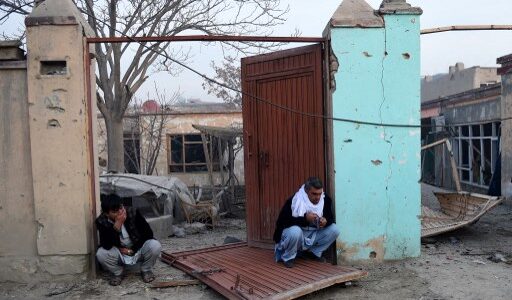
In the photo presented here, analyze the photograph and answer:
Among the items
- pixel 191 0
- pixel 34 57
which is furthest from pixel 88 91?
pixel 191 0

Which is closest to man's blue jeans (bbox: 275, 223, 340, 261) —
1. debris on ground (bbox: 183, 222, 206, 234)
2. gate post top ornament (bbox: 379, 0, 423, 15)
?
gate post top ornament (bbox: 379, 0, 423, 15)

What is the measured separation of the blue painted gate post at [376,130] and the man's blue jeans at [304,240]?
0.87ft

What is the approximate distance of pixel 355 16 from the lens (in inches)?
223

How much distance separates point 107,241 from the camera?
5.30 meters

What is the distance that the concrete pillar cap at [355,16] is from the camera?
561 cm

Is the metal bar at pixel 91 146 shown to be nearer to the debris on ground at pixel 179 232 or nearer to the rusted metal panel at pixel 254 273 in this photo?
the rusted metal panel at pixel 254 273

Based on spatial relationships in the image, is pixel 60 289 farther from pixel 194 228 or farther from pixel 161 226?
pixel 194 228

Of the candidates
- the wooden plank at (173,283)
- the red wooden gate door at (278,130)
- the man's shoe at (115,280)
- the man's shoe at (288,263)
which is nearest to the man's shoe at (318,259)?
the man's shoe at (288,263)

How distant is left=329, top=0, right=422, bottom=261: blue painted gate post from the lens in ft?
18.6

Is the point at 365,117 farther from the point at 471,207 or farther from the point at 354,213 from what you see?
the point at 471,207

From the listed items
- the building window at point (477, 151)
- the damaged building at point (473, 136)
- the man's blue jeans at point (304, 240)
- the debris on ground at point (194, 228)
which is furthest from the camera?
the building window at point (477, 151)

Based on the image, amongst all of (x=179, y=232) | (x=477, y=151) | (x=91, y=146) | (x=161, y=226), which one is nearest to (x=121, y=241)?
(x=91, y=146)

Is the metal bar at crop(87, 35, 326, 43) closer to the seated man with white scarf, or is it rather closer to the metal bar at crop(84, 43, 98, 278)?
the metal bar at crop(84, 43, 98, 278)

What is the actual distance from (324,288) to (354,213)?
1.07 m
